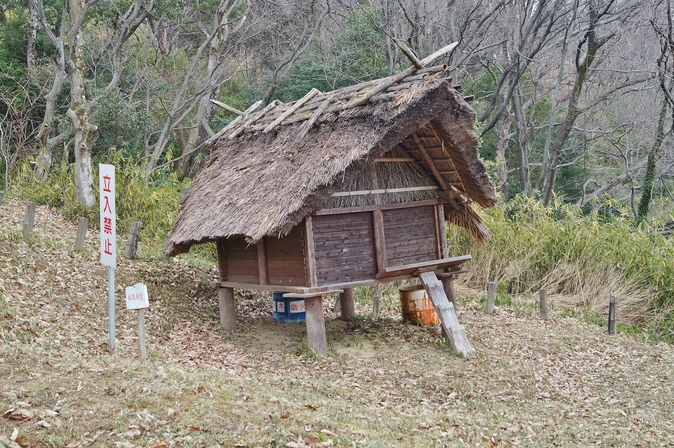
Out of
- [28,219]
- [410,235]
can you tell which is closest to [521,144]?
[410,235]

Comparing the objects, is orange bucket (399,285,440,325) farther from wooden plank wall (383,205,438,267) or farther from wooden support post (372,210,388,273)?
wooden support post (372,210,388,273)

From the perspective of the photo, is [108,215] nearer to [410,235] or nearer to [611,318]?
[410,235]

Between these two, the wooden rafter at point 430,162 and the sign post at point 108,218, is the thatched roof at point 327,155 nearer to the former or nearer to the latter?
the wooden rafter at point 430,162

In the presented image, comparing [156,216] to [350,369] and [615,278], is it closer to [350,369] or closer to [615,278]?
[350,369]

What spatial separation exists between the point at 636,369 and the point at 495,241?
5.46 metres

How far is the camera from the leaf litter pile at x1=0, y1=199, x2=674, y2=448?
17.8 ft

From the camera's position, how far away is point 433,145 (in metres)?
10.0

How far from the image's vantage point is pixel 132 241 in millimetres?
12945

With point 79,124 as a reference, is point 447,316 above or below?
below

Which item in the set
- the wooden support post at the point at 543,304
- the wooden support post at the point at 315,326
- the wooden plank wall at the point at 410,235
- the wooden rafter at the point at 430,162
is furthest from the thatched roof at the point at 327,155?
the wooden support post at the point at 543,304

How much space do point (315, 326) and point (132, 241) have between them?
541cm

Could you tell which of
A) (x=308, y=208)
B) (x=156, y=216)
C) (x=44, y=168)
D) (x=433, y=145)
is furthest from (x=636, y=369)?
(x=44, y=168)

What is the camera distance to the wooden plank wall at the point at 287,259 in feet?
30.5

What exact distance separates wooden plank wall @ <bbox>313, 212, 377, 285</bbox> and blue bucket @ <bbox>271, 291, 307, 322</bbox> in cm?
204
